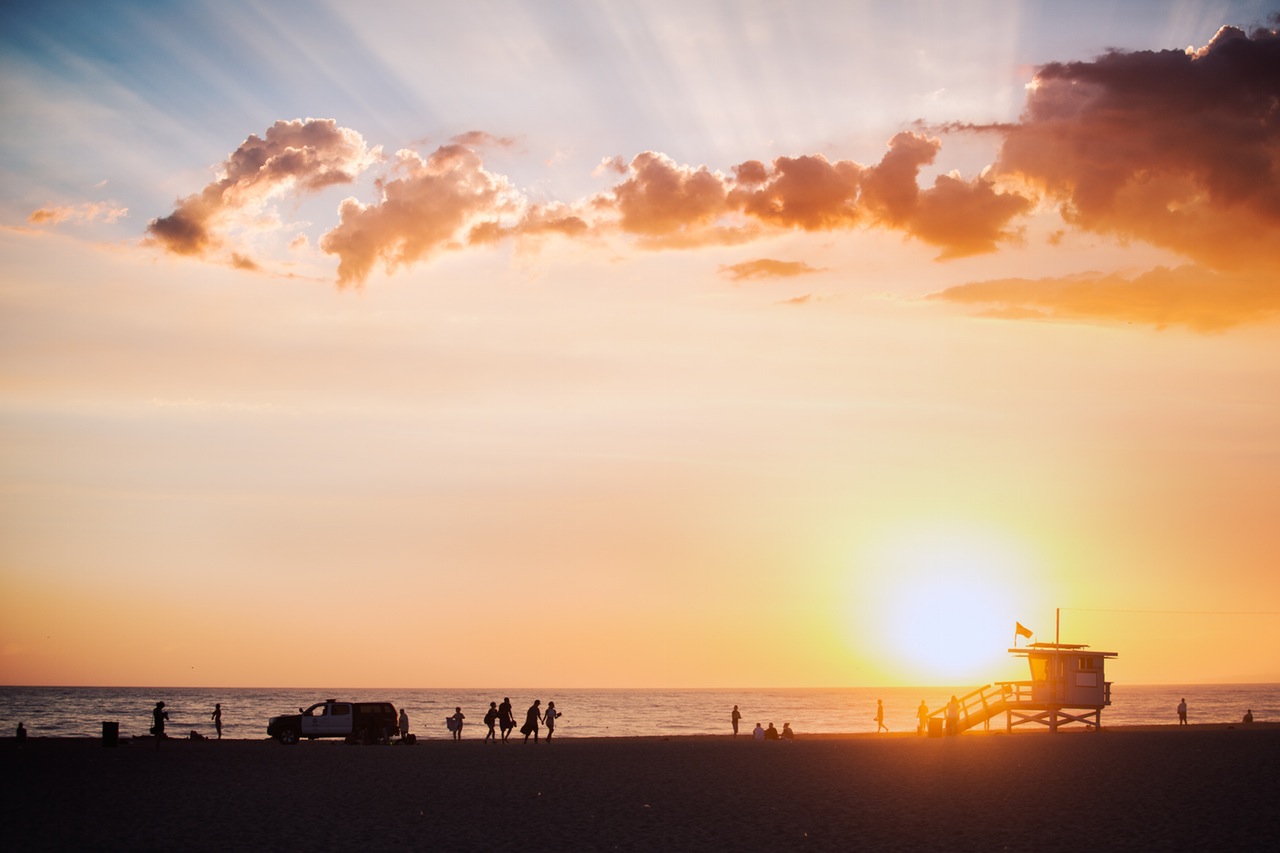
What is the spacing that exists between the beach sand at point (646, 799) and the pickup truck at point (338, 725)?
273 inches

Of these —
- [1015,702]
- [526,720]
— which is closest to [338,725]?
[526,720]

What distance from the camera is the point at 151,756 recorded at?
3659 cm

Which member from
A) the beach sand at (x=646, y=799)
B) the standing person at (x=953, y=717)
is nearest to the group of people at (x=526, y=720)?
the beach sand at (x=646, y=799)

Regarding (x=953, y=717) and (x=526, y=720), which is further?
(x=953, y=717)

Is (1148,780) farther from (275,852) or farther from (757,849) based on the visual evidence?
(275,852)

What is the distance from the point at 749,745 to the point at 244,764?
20.3m

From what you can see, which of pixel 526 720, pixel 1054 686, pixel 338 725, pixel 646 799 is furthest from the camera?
pixel 1054 686

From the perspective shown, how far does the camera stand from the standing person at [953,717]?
167 feet

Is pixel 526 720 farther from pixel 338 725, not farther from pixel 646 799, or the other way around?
pixel 646 799

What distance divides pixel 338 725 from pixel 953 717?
88.6 feet

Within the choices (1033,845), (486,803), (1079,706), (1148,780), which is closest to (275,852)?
(486,803)

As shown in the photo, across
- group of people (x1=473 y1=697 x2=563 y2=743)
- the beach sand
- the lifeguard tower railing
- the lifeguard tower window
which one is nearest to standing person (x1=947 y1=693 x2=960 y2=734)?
the lifeguard tower railing

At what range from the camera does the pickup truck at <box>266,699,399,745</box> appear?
4691 centimetres

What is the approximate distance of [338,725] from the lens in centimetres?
4747
